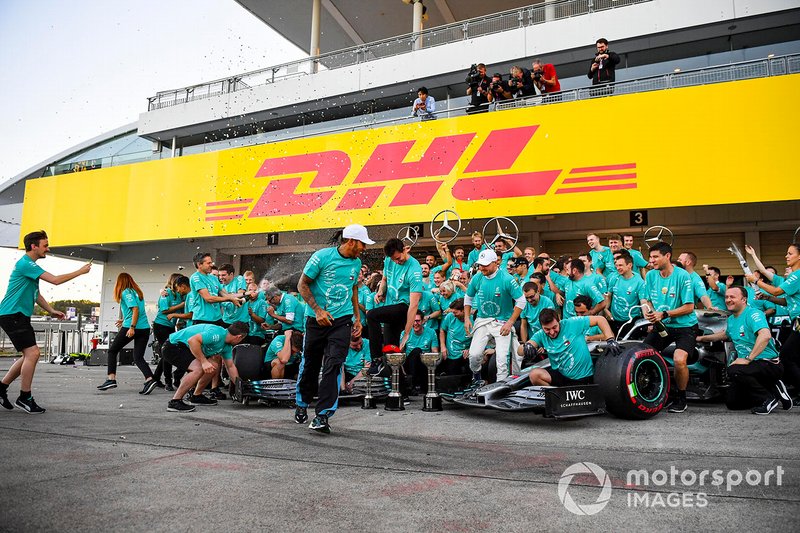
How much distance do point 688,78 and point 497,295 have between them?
757 cm

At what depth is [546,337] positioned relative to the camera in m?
5.94

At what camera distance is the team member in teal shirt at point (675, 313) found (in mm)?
6301

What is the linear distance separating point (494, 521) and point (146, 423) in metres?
4.08

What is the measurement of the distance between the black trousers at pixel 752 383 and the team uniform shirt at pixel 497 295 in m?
2.51

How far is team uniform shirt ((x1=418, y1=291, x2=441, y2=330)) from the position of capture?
828cm

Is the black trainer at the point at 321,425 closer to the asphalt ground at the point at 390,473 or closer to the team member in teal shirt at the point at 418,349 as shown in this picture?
the asphalt ground at the point at 390,473

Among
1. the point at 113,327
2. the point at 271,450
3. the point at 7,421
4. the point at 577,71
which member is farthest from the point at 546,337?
the point at 113,327

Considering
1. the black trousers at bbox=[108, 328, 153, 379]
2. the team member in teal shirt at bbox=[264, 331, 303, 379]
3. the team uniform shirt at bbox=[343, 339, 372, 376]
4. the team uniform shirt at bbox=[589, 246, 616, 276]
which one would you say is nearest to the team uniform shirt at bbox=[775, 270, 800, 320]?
the team uniform shirt at bbox=[589, 246, 616, 276]

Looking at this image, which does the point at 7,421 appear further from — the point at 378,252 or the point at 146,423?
the point at 378,252

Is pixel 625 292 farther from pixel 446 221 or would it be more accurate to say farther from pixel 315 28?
pixel 315 28

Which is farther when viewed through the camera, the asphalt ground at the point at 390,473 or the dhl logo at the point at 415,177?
the dhl logo at the point at 415,177

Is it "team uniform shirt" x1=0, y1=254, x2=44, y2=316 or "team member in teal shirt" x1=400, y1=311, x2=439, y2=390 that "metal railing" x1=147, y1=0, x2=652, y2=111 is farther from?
"team uniform shirt" x1=0, y1=254, x2=44, y2=316

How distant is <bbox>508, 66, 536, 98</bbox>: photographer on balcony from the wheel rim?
27.8 feet

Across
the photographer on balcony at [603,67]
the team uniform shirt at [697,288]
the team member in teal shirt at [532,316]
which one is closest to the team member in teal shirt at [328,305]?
the team member in teal shirt at [532,316]
